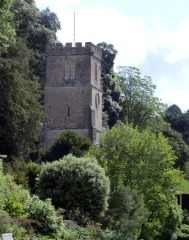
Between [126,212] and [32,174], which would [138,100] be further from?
[126,212]

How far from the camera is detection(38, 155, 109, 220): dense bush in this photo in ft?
104

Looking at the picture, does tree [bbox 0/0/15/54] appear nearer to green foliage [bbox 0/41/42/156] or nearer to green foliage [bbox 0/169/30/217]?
green foliage [bbox 0/169/30/217]

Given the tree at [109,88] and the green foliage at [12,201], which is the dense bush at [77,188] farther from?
the tree at [109,88]

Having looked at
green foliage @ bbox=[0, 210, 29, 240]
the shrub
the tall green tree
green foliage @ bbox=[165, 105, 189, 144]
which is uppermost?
green foliage @ bbox=[165, 105, 189, 144]

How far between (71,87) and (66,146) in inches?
604

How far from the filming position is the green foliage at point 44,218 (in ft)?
83.0

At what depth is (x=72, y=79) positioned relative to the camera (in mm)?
70938

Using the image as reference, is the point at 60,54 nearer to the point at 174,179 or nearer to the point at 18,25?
the point at 18,25

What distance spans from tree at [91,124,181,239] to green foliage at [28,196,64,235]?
44.0 feet

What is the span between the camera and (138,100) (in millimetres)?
82875

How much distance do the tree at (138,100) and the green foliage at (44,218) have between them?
185 feet

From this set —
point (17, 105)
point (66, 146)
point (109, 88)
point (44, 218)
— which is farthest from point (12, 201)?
point (109, 88)

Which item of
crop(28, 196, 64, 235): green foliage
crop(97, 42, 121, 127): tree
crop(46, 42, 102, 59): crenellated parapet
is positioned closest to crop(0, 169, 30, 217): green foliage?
crop(28, 196, 64, 235): green foliage

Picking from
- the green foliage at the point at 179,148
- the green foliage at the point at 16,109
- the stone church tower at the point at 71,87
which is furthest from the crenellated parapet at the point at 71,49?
the green foliage at the point at 16,109
